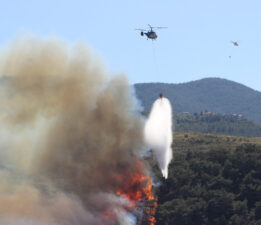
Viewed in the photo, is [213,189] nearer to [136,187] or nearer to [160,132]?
[136,187]

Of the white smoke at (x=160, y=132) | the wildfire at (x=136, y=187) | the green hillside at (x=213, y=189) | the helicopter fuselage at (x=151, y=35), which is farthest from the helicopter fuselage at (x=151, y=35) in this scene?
the green hillside at (x=213, y=189)

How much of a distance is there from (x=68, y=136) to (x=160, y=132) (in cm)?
1454

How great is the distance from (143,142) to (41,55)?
2057 cm

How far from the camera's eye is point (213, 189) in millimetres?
132750

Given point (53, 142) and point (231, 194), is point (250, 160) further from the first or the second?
point (53, 142)

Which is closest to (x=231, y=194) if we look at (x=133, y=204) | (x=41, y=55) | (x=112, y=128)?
(x=133, y=204)

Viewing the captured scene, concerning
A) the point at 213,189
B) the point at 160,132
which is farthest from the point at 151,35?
the point at 213,189

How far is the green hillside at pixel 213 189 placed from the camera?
402ft

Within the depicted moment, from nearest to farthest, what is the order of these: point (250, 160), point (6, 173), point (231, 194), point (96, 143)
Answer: point (96, 143) < point (6, 173) < point (231, 194) < point (250, 160)

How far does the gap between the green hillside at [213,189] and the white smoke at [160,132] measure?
29.3m

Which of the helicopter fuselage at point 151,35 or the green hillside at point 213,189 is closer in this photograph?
the helicopter fuselage at point 151,35

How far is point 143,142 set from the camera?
9500 centimetres

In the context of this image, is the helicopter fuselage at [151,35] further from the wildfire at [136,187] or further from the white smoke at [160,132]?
the wildfire at [136,187]

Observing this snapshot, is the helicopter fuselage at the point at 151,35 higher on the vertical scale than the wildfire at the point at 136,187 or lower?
higher
